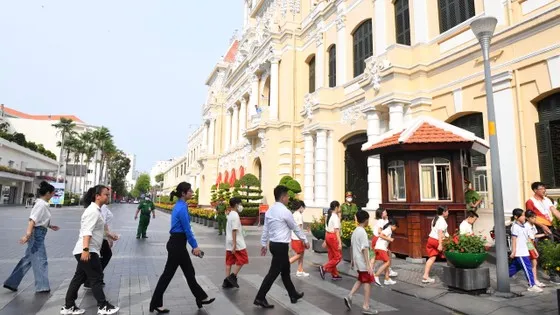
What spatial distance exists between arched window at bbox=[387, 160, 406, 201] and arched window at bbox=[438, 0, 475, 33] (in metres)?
5.80

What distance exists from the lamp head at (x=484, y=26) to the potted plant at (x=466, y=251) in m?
3.71

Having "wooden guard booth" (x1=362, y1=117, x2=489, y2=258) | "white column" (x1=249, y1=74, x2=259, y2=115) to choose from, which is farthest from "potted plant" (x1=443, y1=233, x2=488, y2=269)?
"white column" (x1=249, y1=74, x2=259, y2=115)

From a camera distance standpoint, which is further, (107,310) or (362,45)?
(362,45)

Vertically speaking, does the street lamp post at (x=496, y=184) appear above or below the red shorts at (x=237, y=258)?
above

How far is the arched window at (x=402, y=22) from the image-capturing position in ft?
47.2

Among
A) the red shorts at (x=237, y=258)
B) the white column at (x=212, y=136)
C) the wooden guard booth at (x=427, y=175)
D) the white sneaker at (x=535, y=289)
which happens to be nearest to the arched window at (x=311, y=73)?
the wooden guard booth at (x=427, y=175)

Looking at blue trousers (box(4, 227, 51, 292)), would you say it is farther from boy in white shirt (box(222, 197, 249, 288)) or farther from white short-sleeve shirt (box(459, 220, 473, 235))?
white short-sleeve shirt (box(459, 220, 473, 235))

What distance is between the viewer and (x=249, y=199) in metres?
22.3

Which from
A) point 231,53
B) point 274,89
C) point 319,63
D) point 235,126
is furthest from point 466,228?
point 231,53

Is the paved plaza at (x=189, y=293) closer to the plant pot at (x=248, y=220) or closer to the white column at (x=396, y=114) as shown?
the white column at (x=396, y=114)

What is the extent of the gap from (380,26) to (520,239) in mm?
11124

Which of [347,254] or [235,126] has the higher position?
[235,126]

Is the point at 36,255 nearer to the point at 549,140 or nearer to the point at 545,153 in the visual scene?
the point at 545,153

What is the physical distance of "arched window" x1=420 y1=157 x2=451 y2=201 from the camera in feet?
30.3
